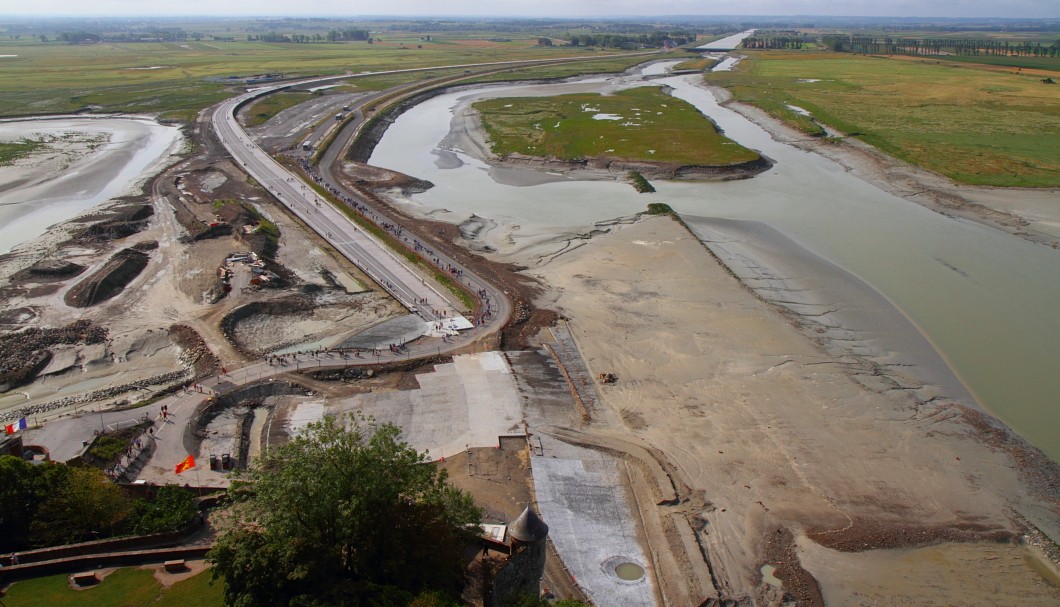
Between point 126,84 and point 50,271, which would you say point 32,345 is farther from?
point 126,84

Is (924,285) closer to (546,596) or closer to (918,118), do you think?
(546,596)

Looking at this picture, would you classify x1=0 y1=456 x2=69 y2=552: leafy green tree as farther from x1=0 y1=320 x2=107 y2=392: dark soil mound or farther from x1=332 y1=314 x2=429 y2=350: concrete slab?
x1=332 y1=314 x2=429 y2=350: concrete slab

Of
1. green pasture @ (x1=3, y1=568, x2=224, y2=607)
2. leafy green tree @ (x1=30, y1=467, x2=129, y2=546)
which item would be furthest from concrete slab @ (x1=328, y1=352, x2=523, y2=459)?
green pasture @ (x1=3, y1=568, x2=224, y2=607)

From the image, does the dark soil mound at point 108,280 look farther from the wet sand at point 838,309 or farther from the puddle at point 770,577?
the wet sand at point 838,309

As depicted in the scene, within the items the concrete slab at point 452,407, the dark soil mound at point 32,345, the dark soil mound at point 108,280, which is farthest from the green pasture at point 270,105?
the concrete slab at point 452,407

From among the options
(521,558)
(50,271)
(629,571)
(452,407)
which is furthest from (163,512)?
(50,271)

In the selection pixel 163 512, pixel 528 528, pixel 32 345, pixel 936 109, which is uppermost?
pixel 936 109

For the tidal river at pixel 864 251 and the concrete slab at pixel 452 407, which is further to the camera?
the tidal river at pixel 864 251

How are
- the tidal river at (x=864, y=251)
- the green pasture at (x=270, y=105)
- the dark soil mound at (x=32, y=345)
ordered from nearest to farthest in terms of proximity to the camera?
the dark soil mound at (x=32, y=345)
the tidal river at (x=864, y=251)
the green pasture at (x=270, y=105)
